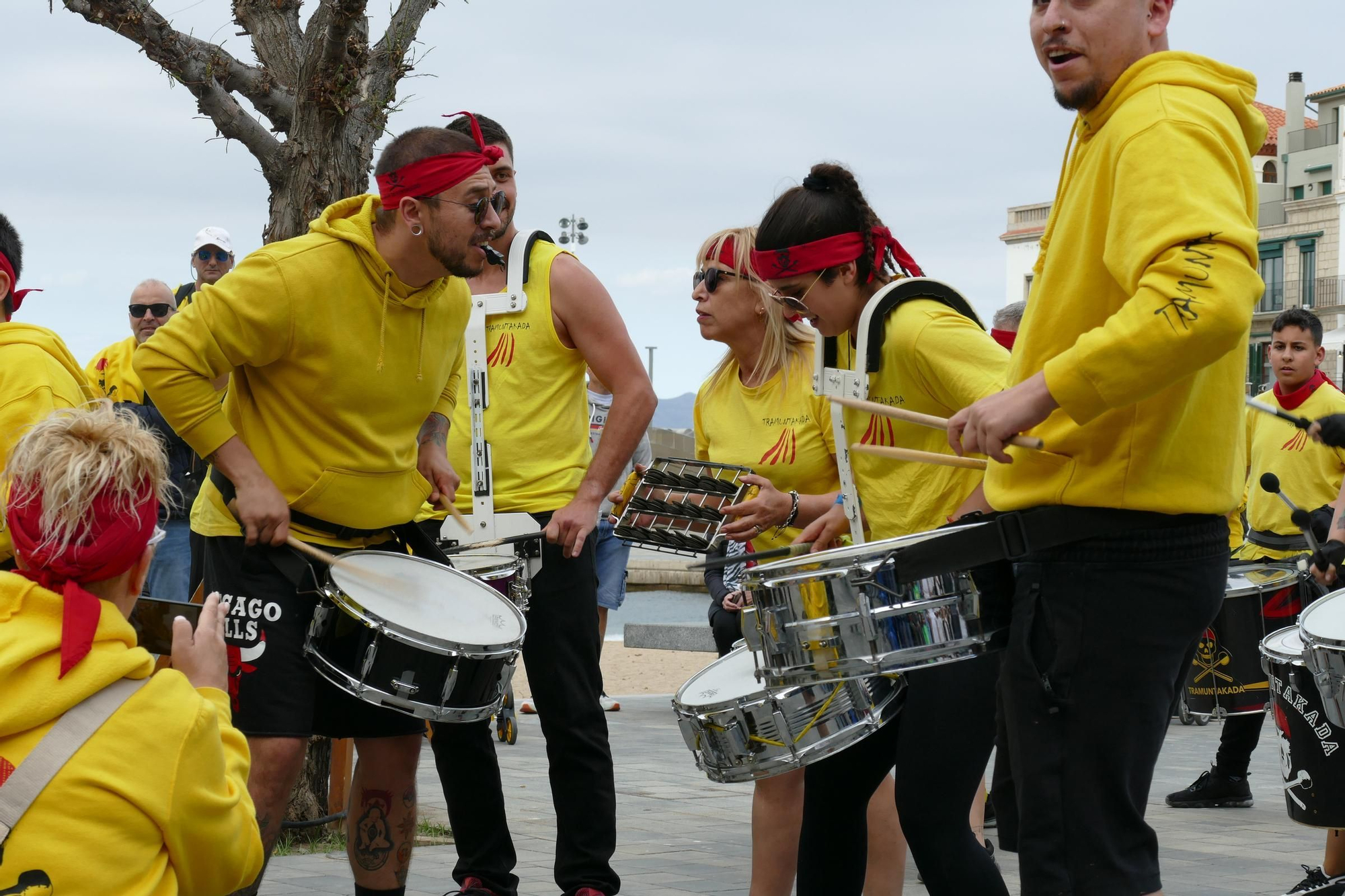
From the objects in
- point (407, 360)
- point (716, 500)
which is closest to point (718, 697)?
point (716, 500)

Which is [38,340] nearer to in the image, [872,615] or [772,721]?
[772,721]

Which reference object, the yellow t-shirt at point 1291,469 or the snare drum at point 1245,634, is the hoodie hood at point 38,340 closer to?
the snare drum at point 1245,634

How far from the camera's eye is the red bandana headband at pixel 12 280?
161 inches

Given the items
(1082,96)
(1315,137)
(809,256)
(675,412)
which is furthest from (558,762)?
(675,412)

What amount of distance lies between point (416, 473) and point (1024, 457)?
2094mm

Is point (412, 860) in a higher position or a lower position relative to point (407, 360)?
lower

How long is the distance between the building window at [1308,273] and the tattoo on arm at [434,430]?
57806 mm

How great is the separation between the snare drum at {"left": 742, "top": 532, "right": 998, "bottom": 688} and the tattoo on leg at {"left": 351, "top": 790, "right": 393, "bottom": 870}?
1.82m

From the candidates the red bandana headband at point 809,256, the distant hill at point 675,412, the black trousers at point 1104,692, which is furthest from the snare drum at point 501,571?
the distant hill at point 675,412

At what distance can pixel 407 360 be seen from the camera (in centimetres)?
432

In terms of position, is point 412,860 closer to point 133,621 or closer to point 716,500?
point 716,500

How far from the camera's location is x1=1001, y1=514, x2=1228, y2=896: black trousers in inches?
106

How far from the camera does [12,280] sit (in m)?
4.14

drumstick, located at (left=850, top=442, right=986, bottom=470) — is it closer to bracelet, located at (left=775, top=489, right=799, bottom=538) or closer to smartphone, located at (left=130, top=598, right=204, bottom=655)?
smartphone, located at (left=130, top=598, right=204, bottom=655)
